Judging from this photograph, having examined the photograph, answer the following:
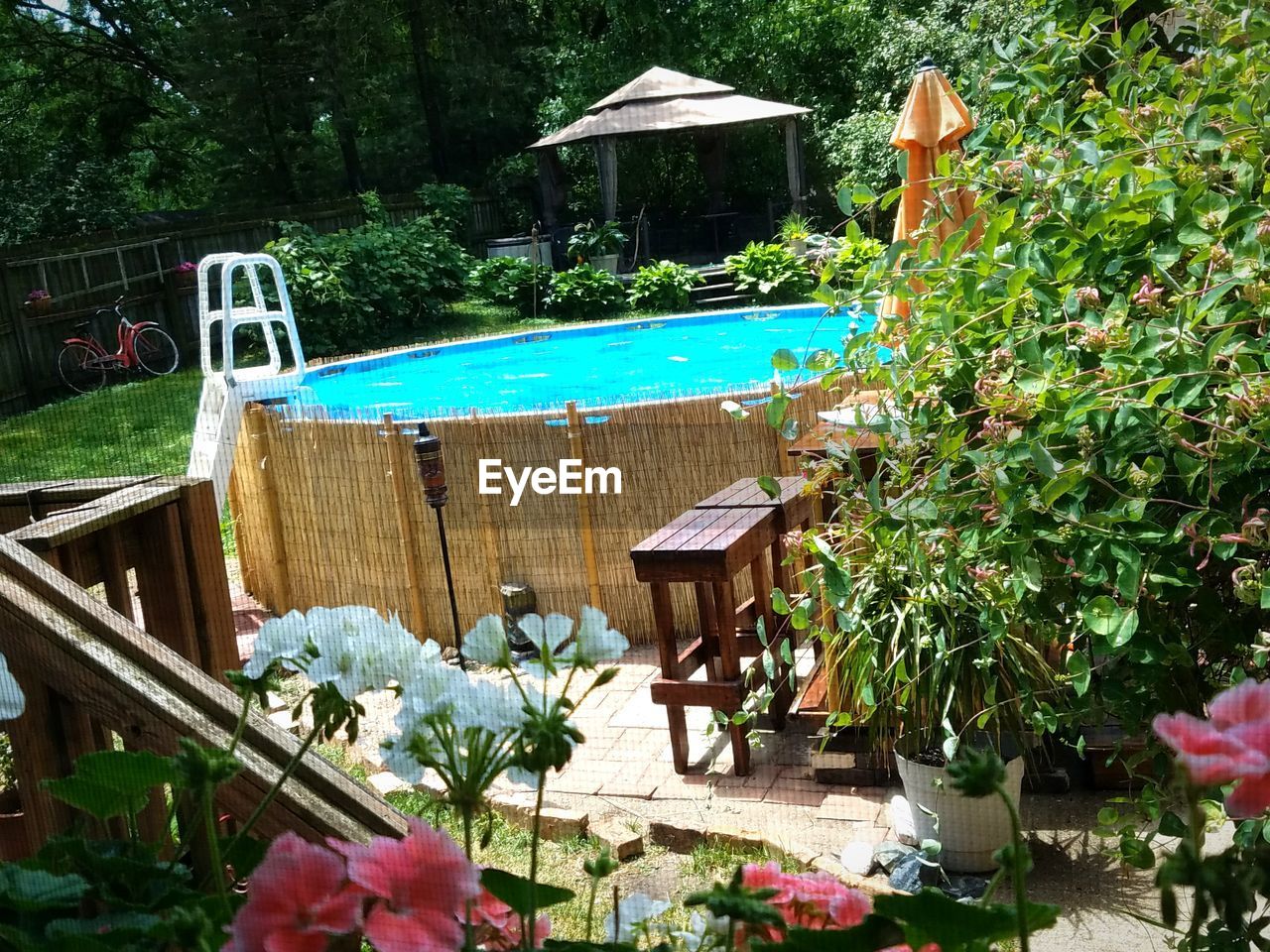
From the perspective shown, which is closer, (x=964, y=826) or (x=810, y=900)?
(x=810, y=900)

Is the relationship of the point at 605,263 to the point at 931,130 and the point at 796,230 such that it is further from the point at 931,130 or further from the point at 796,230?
the point at 931,130

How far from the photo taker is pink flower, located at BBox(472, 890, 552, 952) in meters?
0.45

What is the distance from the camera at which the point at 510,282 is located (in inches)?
51.1

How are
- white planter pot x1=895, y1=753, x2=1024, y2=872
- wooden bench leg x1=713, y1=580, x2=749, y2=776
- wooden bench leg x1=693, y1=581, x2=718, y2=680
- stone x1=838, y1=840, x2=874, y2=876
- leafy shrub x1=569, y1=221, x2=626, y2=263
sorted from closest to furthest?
leafy shrub x1=569, y1=221, x2=626, y2=263, stone x1=838, y1=840, x2=874, y2=876, white planter pot x1=895, y1=753, x2=1024, y2=872, wooden bench leg x1=713, y1=580, x2=749, y2=776, wooden bench leg x1=693, y1=581, x2=718, y2=680

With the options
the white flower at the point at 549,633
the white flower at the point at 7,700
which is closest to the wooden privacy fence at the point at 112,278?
the white flower at the point at 7,700

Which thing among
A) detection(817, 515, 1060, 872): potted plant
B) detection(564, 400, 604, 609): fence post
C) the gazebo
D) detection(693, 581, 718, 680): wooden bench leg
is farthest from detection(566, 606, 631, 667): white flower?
detection(693, 581, 718, 680): wooden bench leg

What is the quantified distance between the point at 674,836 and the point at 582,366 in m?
1.77

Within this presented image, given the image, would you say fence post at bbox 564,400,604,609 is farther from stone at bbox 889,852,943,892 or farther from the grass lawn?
the grass lawn

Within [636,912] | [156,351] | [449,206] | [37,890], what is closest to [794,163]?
[449,206]

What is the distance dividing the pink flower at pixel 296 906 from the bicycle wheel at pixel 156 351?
2.07ft

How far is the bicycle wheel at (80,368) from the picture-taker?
2.82ft

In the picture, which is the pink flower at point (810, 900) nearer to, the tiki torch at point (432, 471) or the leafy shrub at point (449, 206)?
the leafy shrub at point (449, 206)

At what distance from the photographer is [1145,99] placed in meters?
1.33

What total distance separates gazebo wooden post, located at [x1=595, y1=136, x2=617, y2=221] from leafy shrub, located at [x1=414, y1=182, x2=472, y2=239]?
0.41ft
